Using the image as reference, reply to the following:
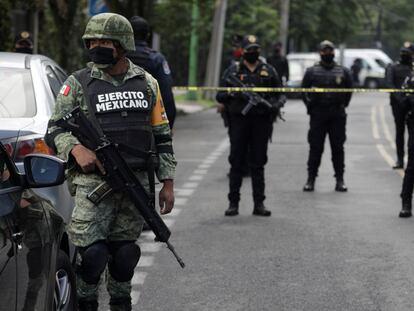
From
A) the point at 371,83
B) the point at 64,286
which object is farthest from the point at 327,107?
the point at 371,83

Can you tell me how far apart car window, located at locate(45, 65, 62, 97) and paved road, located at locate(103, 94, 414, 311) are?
4.78 feet

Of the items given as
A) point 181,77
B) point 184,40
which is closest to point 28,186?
point 184,40

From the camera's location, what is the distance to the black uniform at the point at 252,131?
10.5 metres

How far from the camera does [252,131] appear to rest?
10.5m

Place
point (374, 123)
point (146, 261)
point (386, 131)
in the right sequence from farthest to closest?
point (374, 123), point (386, 131), point (146, 261)

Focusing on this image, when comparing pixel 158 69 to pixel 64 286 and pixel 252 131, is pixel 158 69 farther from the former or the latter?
pixel 64 286

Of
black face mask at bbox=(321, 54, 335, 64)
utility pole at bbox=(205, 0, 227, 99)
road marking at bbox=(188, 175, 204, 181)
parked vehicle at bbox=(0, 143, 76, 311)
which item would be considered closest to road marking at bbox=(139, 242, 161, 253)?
parked vehicle at bbox=(0, 143, 76, 311)

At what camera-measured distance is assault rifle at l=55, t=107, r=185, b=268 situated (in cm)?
521

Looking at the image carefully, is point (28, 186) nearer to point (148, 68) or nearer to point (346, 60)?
point (148, 68)

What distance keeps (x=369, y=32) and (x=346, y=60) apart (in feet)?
129

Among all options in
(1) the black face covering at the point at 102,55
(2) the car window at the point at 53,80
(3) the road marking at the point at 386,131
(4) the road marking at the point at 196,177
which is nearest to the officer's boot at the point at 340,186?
(4) the road marking at the point at 196,177

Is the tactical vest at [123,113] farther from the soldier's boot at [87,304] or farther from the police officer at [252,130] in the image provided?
the police officer at [252,130]

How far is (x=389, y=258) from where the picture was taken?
27.1 feet

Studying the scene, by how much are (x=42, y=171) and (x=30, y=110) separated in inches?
96.1
